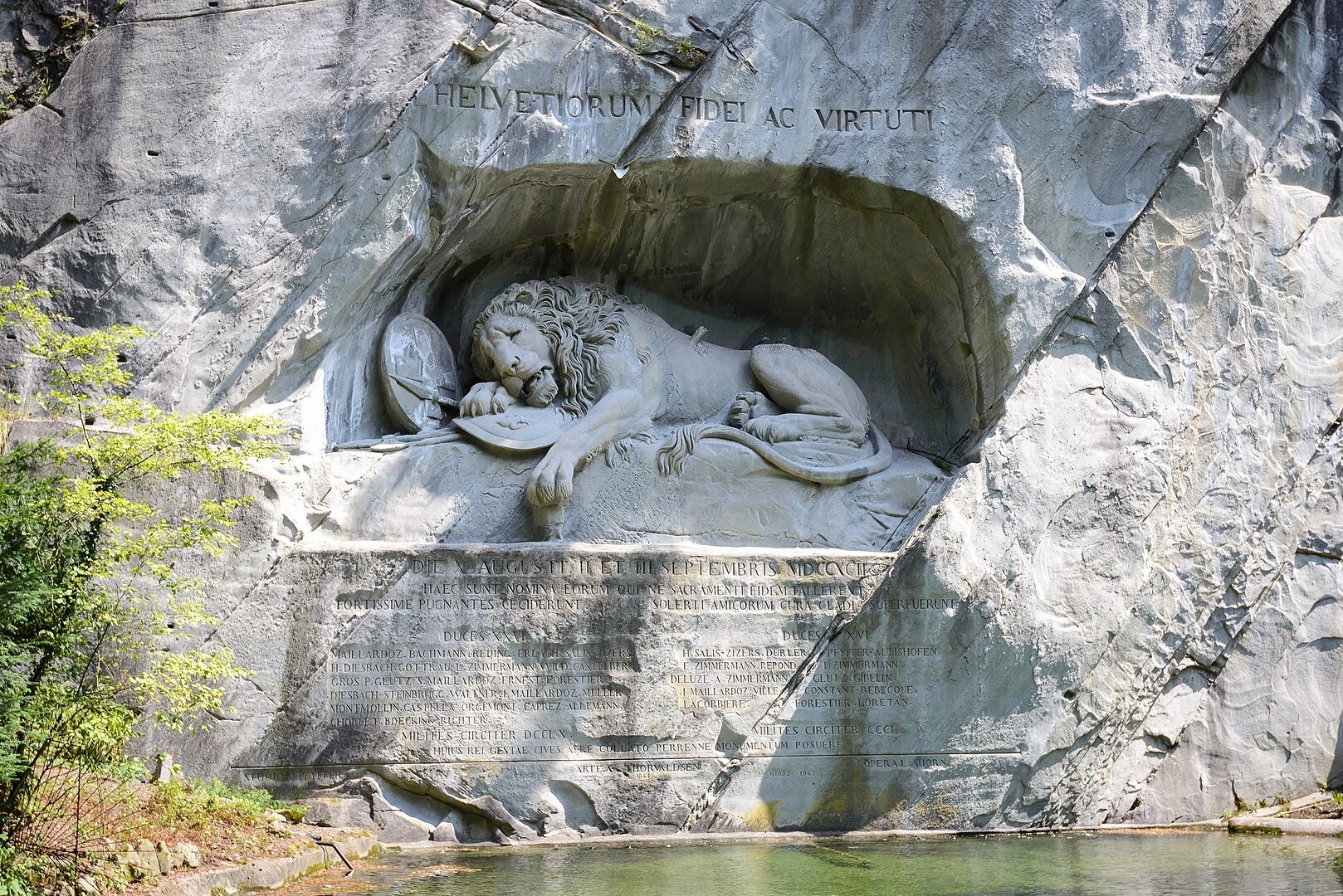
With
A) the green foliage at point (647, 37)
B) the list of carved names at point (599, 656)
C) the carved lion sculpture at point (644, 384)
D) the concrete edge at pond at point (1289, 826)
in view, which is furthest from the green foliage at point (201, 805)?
the concrete edge at pond at point (1289, 826)

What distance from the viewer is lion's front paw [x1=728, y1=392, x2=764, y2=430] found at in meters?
9.05

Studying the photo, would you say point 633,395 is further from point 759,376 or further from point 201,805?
point 201,805

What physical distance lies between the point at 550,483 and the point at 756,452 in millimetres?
1434

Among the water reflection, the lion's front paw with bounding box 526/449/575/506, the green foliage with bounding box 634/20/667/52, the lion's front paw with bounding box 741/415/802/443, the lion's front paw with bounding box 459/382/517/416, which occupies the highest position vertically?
the green foliage with bounding box 634/20/667/52

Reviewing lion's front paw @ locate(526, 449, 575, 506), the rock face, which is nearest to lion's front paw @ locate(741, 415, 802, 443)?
the rock face

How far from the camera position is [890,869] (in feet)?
22.3

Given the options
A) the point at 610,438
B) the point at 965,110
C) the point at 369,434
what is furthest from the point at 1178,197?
the point at 369,434

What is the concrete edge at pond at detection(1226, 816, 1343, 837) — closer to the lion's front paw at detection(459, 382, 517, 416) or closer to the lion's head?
the lion's head

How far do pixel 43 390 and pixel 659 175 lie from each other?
12.9 feet

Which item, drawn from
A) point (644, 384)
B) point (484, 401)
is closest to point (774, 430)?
point (644, 384)

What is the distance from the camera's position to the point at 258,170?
8078 mm

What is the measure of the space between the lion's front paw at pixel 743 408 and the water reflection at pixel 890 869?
2823 millimetres

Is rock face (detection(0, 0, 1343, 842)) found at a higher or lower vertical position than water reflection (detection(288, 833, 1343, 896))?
higher

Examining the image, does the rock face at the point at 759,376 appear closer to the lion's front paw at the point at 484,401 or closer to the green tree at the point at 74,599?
the lion's front paw at the point at 484,401
